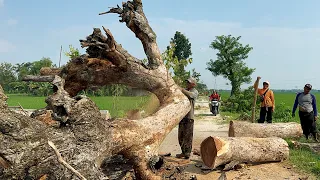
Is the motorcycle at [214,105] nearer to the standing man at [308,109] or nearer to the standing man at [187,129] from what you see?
the standing man at [308,109]

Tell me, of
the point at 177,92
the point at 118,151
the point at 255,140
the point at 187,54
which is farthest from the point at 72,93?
the point at 187,54

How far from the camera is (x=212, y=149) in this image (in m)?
6.96

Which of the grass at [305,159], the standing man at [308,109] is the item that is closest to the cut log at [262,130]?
the standing man at [308,109]

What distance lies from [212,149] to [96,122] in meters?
2.82

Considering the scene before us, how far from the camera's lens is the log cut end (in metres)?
6.84

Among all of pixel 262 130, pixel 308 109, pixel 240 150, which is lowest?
pixel 240 150

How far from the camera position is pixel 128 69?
727 centimetres

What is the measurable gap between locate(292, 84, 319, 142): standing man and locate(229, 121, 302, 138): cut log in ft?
0.98

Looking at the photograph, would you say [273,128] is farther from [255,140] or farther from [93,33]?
[93,33]

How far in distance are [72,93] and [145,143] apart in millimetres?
2552

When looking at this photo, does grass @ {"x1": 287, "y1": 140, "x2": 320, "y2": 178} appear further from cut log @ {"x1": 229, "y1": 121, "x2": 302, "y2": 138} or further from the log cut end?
the log cut end

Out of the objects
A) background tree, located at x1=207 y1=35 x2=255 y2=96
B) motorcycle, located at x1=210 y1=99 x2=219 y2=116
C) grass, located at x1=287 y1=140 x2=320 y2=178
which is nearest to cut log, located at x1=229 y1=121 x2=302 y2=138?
grass, located at x1=287 y1=140 x2=320 y2=178

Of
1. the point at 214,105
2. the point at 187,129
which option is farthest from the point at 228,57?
the point at 187,129

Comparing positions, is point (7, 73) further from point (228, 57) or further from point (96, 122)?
point (96, 122)
